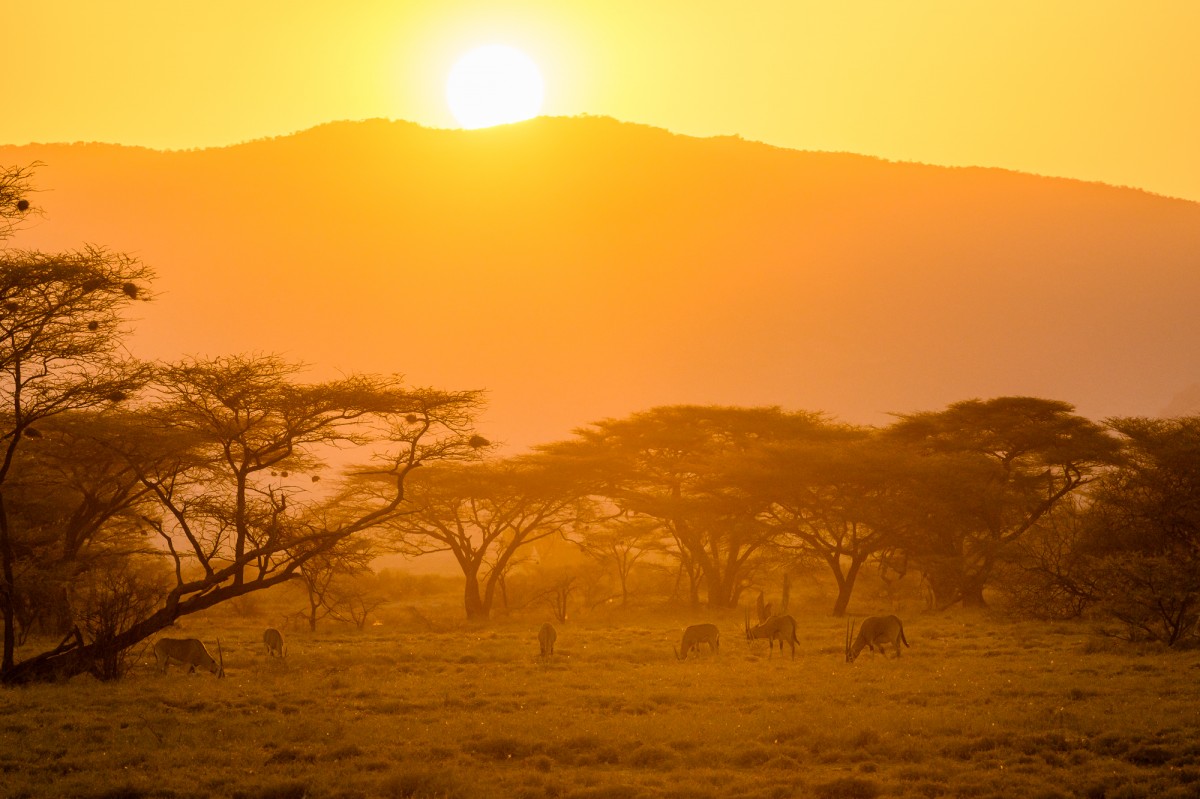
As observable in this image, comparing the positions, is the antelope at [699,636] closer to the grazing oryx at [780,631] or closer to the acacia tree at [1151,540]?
the grazing oryx at [780,631]

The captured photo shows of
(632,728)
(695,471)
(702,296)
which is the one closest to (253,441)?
(632,728)

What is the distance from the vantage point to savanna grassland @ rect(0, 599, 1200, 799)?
459 inches

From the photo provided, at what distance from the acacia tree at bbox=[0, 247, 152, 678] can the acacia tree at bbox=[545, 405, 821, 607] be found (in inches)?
887

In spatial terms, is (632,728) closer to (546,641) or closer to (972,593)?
(546,641)

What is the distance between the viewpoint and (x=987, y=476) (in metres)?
34.4

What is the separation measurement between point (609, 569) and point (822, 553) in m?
14.4

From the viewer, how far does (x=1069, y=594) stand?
27.1 m

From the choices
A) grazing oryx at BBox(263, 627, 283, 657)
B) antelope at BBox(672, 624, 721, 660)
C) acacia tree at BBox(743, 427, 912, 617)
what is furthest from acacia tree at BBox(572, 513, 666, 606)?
grazing oryx at BBox(263, 627, 283, 657)

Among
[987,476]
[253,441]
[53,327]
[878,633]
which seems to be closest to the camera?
[53,327]

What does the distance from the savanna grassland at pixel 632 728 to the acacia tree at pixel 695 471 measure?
1515cm

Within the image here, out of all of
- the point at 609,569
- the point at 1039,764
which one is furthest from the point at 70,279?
the point at 609,569

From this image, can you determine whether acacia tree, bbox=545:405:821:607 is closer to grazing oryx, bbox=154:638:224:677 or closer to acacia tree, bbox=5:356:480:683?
acacia tree, bbox=5:356:480:683

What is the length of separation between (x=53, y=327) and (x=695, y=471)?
25860 mm

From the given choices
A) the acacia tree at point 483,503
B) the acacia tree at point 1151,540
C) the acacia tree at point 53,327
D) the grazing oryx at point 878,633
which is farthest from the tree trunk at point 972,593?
the acacia tree at point 53,327
